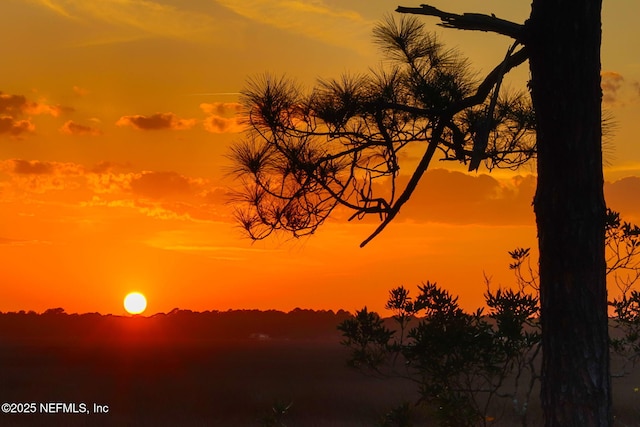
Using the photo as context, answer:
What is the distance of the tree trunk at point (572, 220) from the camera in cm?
566

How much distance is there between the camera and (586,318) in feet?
18.6

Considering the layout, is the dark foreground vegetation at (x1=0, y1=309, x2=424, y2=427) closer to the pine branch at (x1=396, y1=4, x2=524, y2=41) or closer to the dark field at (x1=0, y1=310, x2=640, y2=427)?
the dark field at (x1=0, y1=310, x2=640, y2=427)

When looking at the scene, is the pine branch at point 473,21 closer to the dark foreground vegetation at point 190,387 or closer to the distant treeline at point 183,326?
the dark foreground vegetation at point 190,387

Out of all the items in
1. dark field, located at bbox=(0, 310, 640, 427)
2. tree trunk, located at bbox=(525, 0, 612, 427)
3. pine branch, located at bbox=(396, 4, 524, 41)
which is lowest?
dark field, located at bbox=(0, 310, 640, 427)

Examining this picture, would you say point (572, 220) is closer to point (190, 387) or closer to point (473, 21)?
point (473, 21)

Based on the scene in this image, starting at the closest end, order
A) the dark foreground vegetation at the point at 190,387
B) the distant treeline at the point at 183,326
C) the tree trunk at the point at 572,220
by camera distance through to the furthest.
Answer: the tree trunk at the point at 572,220 < the dark foreground vegetation at the point at 190,387 < the distant treeline at the point at 183,326

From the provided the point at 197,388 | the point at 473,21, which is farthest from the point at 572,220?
Result: the point at 197,388

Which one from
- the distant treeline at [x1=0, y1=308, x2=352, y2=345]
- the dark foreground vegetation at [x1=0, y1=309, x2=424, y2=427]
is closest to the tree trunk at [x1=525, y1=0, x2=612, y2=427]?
the dark foreground vegetation at [x1=0, y1=309, x2=424, y2=427]

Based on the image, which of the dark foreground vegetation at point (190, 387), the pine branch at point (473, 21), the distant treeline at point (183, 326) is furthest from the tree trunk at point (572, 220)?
the distant treeline at point (183, 326)

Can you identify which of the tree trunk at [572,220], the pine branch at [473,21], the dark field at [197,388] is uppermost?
the pine branch at [473,21]

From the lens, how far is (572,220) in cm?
567

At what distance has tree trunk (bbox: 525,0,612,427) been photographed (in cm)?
566

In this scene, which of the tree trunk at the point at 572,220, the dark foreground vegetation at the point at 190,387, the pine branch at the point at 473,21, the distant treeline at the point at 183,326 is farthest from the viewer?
the distant treeline at the point at 183,326

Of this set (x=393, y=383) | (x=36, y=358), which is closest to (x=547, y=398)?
(x=393, y=383)
